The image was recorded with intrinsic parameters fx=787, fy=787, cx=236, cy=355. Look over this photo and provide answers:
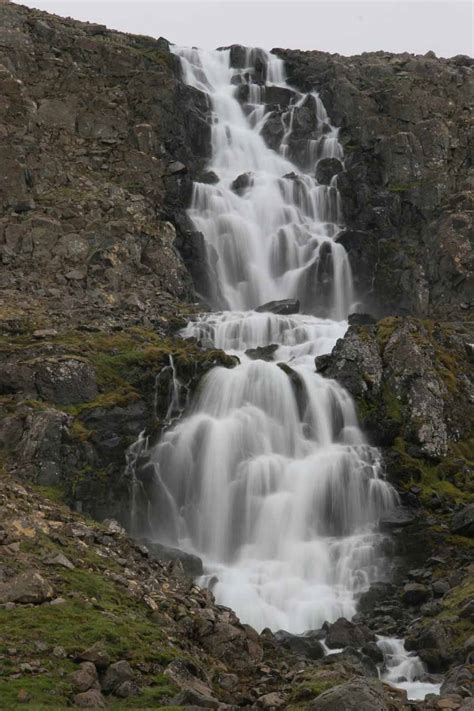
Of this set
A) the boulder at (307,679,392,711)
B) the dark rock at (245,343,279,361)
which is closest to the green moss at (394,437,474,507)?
the dark rock at (245,343,279,361)

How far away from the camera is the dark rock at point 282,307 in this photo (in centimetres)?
4553

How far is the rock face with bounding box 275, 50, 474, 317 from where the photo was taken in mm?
52312

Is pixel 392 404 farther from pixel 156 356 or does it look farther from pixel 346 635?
pixel 346 635

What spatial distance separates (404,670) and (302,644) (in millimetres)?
2723

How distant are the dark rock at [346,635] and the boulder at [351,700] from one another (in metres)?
7.47

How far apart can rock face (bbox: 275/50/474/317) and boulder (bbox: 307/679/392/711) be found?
3908cm

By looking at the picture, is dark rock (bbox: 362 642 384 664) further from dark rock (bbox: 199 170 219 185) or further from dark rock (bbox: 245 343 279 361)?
dark rock (bbox: 199 170 219 185)

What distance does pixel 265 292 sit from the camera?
50438 mm

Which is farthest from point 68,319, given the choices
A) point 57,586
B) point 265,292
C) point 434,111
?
point 434,111

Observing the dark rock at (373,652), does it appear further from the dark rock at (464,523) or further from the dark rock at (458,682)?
the dark rock at (464,523)

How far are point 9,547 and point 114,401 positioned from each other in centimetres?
1382

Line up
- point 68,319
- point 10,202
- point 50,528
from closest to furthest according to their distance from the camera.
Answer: point 50,528 < point 68,319 < point 10,202

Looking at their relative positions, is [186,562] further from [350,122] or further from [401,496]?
[350,122]

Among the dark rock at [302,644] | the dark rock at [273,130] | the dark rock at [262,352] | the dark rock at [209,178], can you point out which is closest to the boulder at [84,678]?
the dark rock at [302,644]
